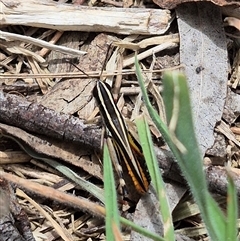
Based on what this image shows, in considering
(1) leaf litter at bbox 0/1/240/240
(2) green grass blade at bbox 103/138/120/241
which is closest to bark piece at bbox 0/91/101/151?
(1) leaf litter at bbox 0/1/240/240

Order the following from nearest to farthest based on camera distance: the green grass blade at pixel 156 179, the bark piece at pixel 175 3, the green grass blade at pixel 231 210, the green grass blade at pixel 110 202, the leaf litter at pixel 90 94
Answer: 1. the green grass blade at pixel 231 210
2. the green grass blade at pixel 110 202
3. the green grass blade at pixel 156 179
4. the leaf litter at pixel 90 94
5. the bark piece at pixel 175 3

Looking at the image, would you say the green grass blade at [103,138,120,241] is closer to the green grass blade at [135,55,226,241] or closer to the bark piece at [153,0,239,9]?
the green grass blade at [135,55,226,241]

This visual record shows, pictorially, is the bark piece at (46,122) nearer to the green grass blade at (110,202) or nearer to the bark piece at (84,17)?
the bark piece at (84,17)

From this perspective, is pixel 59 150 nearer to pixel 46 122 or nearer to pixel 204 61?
pixel 46 122

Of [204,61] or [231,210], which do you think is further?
[204,61]

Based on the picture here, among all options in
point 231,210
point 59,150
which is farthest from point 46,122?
point 231,210

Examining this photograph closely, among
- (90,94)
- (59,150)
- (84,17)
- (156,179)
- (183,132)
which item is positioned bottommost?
(59,150)

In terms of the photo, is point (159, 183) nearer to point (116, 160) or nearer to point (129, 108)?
point (116, 160)

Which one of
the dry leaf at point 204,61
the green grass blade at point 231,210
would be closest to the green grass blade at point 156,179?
the green grass blade at point 231,210
